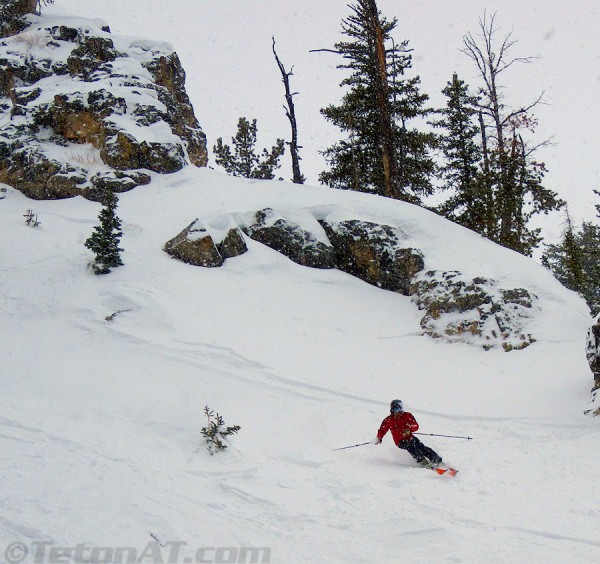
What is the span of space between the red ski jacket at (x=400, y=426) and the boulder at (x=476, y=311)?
4.72 metres

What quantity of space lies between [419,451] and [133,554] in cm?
443

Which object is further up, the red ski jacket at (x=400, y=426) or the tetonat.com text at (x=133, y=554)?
the red ski jacket at (x=400, y=426)

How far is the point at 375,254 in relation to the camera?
13922 millimetres

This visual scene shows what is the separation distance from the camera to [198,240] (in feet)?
43.6

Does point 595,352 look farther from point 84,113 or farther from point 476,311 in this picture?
point 84,113

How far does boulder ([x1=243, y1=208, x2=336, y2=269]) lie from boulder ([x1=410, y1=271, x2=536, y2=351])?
3347 millimetres

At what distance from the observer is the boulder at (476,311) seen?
1126 cm

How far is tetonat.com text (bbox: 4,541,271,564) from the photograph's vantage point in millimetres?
3438

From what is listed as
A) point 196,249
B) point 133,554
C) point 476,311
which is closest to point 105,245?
point 196,249

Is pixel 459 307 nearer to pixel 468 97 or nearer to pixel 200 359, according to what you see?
pixel 200 359

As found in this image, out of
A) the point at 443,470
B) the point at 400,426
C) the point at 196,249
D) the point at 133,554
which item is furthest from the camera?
the point at 196,249

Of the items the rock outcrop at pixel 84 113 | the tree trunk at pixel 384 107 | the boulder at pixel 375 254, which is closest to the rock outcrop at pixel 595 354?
the boulder at pixel 375 254

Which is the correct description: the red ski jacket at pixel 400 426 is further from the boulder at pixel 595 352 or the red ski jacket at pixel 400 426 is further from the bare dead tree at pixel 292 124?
the bare dead tree at pixel 292 124

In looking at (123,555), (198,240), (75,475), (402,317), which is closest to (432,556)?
(123,555)
